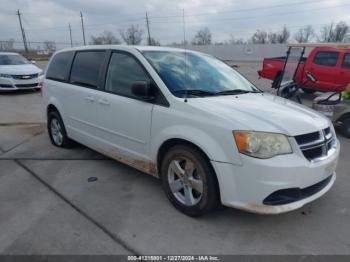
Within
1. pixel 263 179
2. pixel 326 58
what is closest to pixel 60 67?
pixel 263 179

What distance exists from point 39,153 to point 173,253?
11.5ft

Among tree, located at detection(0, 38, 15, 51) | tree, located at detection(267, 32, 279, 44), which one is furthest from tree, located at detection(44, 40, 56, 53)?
tree, located at detection(267, 32, 279, 44)

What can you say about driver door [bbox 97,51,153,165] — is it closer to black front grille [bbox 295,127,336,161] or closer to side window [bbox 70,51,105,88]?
side window [bbox 70,51,105,88]

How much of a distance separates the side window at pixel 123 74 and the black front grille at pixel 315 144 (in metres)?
1.76

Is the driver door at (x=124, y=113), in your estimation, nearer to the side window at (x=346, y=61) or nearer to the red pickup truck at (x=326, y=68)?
the red pickup truck at (x=326, y=68)

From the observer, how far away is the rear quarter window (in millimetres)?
10758

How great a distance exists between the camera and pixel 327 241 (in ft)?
9.13

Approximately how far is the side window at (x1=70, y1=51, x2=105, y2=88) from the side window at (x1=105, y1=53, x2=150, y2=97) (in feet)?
0.88

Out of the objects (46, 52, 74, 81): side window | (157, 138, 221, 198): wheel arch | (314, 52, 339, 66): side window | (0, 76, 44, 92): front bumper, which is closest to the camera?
(157, 138, 221, 198): wheel arch

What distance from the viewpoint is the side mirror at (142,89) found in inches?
126

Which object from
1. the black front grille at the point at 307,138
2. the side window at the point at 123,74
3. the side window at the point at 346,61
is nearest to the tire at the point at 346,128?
the black front grille at the point at 307,138

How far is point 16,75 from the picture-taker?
11.4m

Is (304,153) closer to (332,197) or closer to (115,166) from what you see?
(332,197)

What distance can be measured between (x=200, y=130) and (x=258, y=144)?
56cm
